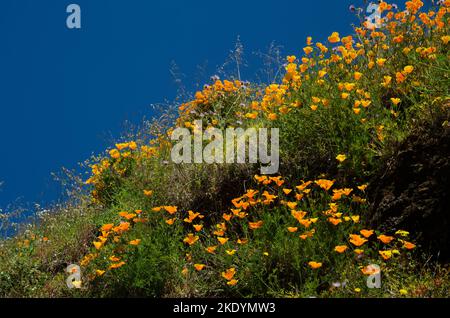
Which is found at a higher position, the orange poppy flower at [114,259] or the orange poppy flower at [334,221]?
the orange poppy flower at [334,221]

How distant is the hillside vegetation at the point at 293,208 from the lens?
15.4 ft

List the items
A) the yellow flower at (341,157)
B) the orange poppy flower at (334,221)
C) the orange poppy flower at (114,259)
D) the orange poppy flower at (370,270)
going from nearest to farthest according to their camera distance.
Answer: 1. the orange poppy flower at (370,270)
2. the orange poppy flower at (334,221)
3. the orange poppy flower at (114,259)
4. the yellow flower at (341,157)

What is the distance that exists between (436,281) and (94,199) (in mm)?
5060

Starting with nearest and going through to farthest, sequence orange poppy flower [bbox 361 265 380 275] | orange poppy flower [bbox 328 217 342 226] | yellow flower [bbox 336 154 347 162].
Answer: orange poppy flower [bbox 361 265 380 275] → orange poppy flower [bbox 328 217 342 226] → yellow flower [bbox 336 154 347 162]

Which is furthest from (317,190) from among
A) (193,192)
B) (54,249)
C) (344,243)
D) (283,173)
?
(54,249)

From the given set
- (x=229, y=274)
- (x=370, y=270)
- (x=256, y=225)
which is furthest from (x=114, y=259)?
(x=370, y=270)

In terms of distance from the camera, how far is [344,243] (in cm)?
480

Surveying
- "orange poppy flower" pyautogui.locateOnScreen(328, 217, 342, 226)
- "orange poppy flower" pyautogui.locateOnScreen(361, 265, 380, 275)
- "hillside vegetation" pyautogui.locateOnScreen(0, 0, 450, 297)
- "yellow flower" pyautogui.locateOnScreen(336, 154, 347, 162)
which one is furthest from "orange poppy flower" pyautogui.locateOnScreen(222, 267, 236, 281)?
"yellow flower" pyautogui.locateOnScreen(336, 154, 347, 162)

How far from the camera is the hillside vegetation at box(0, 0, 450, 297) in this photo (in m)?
4.69

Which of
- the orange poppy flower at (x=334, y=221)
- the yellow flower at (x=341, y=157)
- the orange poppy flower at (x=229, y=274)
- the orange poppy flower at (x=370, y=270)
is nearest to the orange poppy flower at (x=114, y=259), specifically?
the orange poppy flower at (x=229, y=274)

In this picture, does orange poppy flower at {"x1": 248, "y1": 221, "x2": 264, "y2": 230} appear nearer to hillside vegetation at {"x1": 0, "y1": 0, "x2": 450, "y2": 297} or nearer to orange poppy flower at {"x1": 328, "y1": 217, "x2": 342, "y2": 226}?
hillside vegetation at {"x1": 0, "y1": 0, "x2": 450, "y2": 297}

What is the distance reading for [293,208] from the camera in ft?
16.9

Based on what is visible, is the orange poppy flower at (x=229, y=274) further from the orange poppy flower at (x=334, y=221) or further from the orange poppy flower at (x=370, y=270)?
the orange poppy flower at (x=370, y=270)

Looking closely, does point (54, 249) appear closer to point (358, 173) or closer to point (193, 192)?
point (193, 192)
